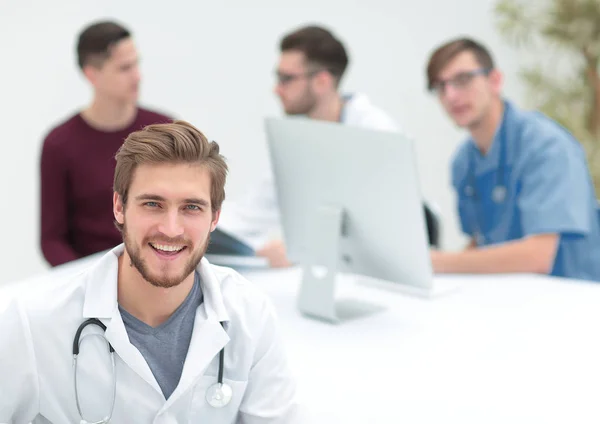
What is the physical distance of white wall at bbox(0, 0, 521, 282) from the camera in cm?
411

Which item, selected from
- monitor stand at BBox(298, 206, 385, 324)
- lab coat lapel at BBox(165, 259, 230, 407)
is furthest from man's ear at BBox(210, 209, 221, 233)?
monitor stand at BBox(298, 206, 385, 324)

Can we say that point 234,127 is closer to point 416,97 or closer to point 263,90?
point 263,90

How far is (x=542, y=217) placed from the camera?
2482 millimetres

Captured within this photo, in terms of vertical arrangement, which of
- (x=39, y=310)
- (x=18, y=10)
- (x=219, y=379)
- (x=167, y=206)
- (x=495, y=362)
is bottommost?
(x=495, y=362)

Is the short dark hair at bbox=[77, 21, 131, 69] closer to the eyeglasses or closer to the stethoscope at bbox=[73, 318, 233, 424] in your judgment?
the eyeglasses

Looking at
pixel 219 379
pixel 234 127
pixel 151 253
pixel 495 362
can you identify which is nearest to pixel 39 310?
pixel 151 253

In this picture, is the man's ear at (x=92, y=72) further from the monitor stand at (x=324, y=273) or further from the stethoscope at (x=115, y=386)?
the stethoscope at (x=115, y=386)

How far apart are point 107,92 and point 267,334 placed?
5.84ft

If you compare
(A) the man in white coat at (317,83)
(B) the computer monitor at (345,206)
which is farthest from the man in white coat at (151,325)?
(A) the man in white coat at (317,83)

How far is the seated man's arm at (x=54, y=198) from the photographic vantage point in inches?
110

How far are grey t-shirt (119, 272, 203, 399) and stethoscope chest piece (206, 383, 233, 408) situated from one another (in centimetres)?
6

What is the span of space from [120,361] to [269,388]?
275 mm

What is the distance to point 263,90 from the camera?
435cm

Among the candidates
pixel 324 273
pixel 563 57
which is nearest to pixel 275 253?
pixel 324 273
